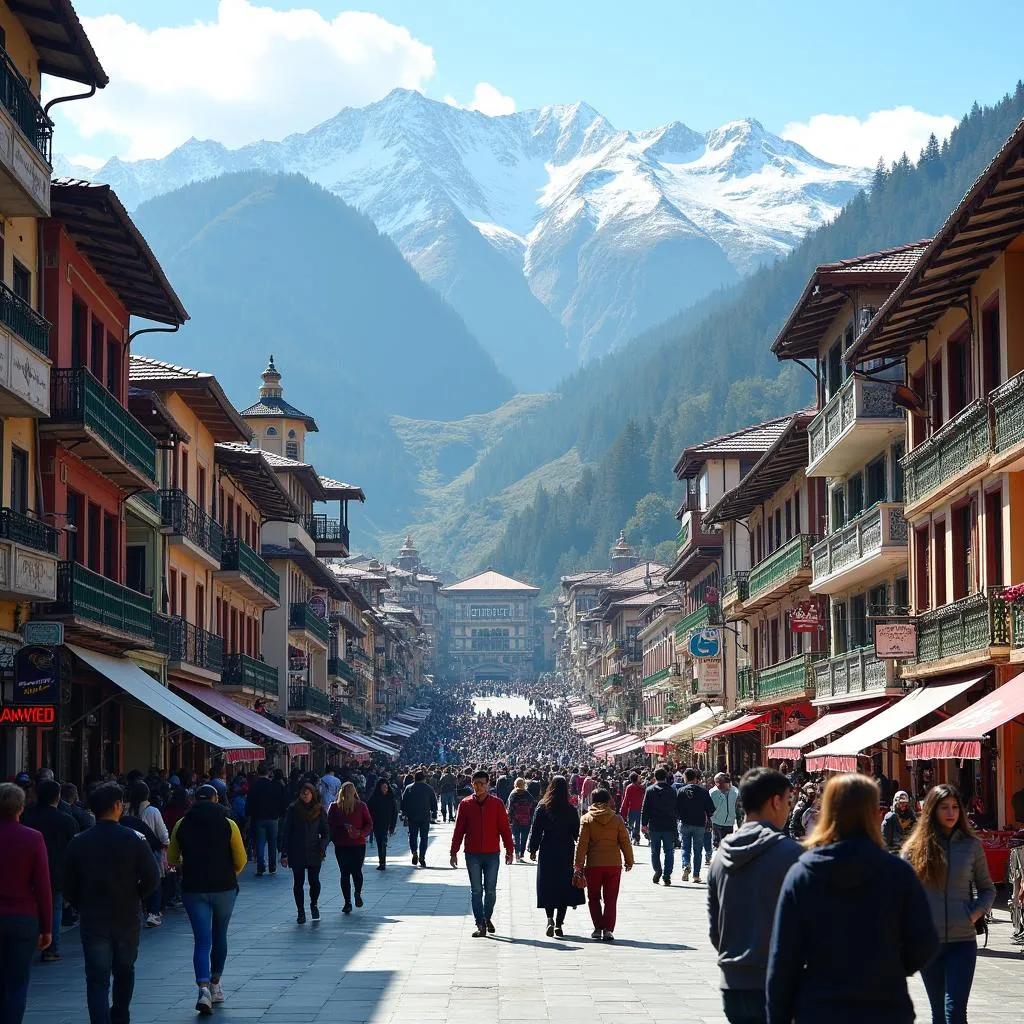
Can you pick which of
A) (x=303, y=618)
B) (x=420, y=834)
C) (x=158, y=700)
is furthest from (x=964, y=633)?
(x=303, y=618)

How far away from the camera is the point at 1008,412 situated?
25.1 metres

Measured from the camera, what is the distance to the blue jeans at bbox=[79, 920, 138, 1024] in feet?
38.9

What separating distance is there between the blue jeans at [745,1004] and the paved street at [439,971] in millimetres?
4546

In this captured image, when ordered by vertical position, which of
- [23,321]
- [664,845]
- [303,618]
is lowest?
[664,845]

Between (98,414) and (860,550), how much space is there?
15.8 m

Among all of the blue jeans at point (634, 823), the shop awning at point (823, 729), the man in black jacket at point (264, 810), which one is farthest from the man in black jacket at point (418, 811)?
the shop awning at point (823, 729)

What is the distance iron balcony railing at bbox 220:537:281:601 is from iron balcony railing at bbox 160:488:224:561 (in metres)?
1.37

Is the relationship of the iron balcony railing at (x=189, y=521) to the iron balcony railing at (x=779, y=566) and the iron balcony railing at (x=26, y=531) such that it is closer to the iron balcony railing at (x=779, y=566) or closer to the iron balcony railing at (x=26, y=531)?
the iron balcony railing at (x=26, y=531)

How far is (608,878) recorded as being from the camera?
63.8ft

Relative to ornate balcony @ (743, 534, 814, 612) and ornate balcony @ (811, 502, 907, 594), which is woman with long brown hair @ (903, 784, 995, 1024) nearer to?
ornate balcony @ (811, 502, 907, 594)

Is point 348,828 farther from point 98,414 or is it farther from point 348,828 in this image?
point 98,414

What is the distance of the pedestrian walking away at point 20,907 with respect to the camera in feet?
36.5

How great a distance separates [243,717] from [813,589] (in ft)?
43.5

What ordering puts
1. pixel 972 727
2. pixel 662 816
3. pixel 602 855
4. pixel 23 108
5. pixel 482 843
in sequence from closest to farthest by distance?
pixel 602 855
pixel 482 843
pixel 972 727
pixel 23 108
pixel 662 816
